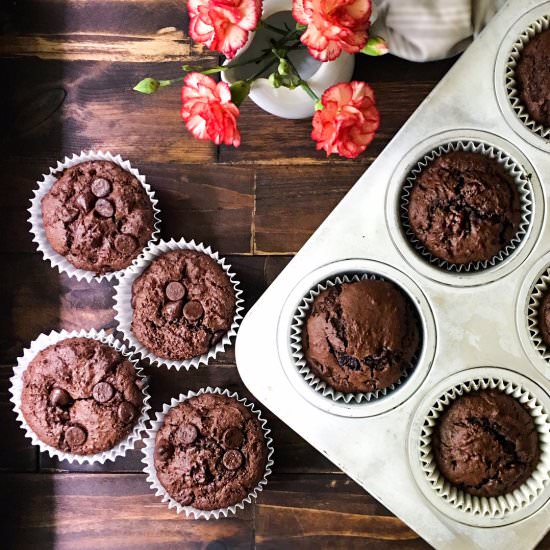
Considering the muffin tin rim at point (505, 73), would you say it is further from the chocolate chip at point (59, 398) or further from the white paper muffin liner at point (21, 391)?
the chocolate chip at point (59, 398)

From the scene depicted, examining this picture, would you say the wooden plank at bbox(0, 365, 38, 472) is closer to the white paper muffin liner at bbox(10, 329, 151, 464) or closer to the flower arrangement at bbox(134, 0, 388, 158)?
the white paper muffin liner at bbox(10, 329, 151, 464)

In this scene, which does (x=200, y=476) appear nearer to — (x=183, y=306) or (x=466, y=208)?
(x=183, y=306)

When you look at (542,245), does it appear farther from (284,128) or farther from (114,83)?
(114,83)

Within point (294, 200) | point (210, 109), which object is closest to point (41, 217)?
Answer: point (294, 200)

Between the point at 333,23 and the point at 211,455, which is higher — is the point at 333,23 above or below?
above

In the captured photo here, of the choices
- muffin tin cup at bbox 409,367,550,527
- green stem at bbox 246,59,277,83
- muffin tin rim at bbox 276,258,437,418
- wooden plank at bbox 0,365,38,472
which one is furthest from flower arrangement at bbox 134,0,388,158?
wooden plank at bbox 0,365,38,472

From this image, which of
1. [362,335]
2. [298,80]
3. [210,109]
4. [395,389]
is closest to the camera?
[210,109]

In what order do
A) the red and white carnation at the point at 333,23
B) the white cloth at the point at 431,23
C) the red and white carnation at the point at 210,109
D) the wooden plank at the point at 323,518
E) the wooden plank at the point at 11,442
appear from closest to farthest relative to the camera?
the red and white carnation at the point at 333,23 < the red and white carnation at the point at 210,109 < the white cloth at the point at 431,23 < the wooden plank at the point at 323,518 < the wooden plank at the point at 11,442

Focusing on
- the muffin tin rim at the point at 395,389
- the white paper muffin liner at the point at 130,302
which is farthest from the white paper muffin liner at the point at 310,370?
the white paper muffin liner at the point at 130,302
